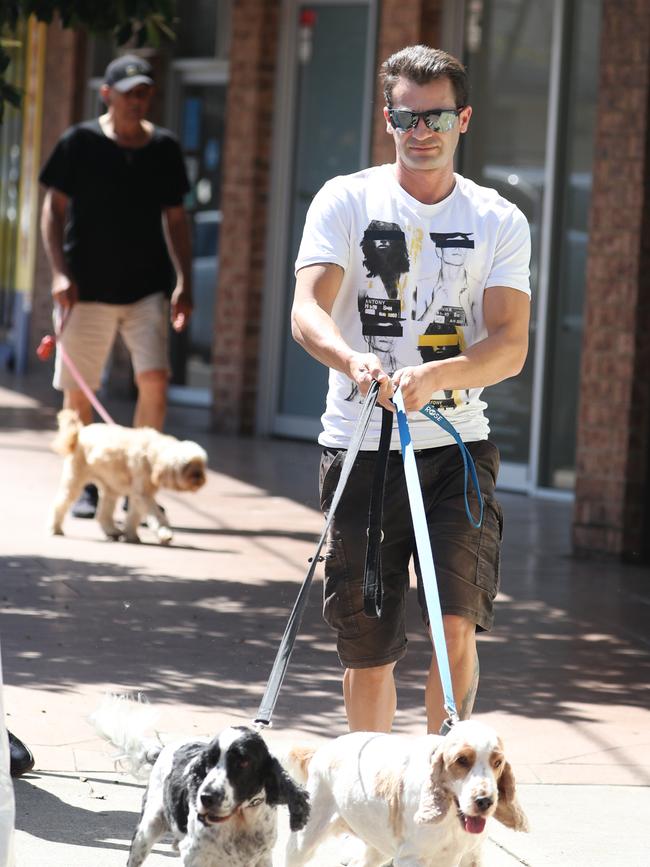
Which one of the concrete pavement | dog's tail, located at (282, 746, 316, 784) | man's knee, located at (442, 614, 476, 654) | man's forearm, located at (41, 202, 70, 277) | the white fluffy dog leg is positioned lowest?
the concrete pavement

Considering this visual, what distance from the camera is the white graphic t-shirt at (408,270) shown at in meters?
4.35

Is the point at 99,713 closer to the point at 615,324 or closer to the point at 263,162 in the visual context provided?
the point at 615,324

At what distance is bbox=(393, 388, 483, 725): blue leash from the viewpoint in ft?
12.1

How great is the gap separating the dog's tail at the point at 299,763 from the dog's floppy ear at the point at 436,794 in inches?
21.1

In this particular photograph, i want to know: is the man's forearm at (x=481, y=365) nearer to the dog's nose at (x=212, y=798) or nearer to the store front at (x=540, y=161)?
the dog's nose at (x=212, y=798)

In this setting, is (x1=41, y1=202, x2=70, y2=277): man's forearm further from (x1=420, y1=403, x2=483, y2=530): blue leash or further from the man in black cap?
(x1=420, y1=403, x2=483, y2=530): blue leash

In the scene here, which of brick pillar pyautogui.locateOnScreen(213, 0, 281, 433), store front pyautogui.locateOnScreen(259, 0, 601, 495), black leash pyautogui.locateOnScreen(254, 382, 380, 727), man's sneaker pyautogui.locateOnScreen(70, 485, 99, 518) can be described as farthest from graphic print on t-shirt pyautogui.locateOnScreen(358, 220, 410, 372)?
brick pillar pyautogui.locateOnScreen(213, 0, 281, 433)

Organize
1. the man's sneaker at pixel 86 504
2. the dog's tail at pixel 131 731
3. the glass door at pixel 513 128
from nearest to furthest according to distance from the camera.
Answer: the dog's tail at pixel 131 731 → the man's sneaker at pixel 86 504 → the glass door at pixel 513 128

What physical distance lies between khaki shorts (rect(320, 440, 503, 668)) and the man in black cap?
198 inches

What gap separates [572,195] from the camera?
11609 millimetres

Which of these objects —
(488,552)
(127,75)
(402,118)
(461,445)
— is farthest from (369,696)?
(127,75)

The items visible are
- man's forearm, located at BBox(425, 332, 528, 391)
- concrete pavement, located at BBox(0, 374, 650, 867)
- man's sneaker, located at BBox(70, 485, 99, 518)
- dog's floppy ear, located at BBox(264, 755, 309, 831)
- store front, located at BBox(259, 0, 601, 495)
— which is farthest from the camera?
store front, located at BBox(259, 0, 601, 495)

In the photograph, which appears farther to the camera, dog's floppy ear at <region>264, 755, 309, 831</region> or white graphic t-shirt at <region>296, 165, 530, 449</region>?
white graphic t-shirt at <region>296, 165, 530, 449</region>

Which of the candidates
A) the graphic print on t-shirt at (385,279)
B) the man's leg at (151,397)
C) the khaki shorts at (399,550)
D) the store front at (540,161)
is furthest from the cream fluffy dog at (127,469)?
the graphic print on t-shirt at (385,279)
